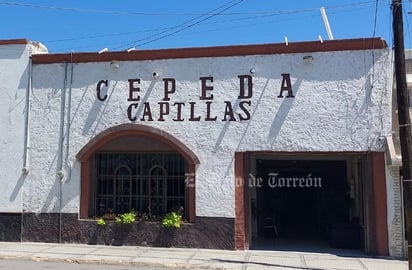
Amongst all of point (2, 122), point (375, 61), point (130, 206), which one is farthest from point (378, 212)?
point (2, 122)

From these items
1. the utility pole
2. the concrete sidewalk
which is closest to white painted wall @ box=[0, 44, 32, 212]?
the concrete sidewalk

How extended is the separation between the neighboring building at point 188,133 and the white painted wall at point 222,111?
0.03 metres

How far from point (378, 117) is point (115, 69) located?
7.23 metres

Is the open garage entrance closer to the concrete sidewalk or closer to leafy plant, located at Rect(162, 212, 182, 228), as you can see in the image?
the concrete sidewalk

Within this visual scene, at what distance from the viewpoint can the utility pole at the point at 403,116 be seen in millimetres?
9977

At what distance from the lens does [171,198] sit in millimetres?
14148

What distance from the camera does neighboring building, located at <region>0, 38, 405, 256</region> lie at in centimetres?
1303

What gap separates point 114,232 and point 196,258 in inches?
115

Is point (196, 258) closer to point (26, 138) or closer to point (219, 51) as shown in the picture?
point (219, 51)

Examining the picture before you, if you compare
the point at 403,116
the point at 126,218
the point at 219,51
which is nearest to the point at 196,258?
the point at 126,218

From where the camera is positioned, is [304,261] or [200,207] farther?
[200,207]

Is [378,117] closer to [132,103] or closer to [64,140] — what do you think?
[132,103]

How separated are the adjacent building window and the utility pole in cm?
601

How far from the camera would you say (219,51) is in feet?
45.5
